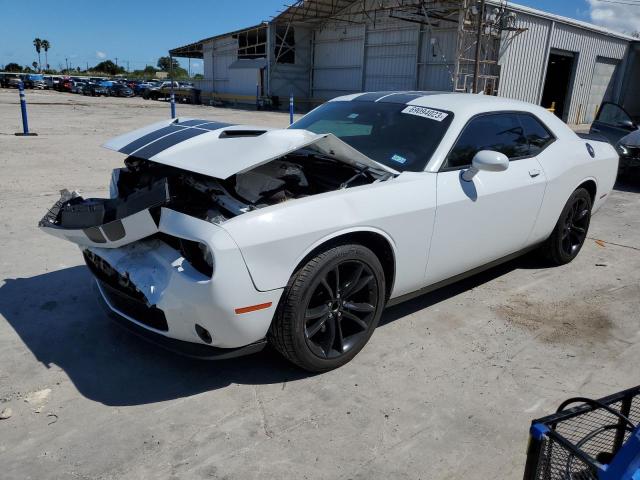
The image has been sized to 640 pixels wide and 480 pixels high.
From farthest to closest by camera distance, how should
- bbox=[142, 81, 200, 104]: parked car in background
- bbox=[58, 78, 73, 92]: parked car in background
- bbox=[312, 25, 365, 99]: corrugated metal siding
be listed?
bbox=[58, 78, 73, 92]: parked car in background → bbox=[142, 81, 200, 104]: parked car in background → bbox=[312, 25, 365, 99]: corrugated metal siding

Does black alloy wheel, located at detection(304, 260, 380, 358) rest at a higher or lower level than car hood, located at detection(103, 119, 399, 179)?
lower

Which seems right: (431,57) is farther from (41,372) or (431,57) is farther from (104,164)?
(41,372)

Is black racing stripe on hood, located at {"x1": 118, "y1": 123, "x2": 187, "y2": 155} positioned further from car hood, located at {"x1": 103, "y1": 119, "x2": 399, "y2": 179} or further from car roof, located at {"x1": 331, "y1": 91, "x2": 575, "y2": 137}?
car roof, located at {"x1": 331, "y1": 91, "x2": 575, "y2": 137}

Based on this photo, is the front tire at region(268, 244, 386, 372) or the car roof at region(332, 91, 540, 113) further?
the car roof at region(332, 91, 540, 113)

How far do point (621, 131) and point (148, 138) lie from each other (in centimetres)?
902

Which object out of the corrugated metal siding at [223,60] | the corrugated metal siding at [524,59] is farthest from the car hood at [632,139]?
the corrugated metal siding at [223,60]

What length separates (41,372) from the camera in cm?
294

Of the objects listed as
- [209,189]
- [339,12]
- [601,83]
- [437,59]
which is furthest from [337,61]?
[209,189]

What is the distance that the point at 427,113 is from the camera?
12.2ft

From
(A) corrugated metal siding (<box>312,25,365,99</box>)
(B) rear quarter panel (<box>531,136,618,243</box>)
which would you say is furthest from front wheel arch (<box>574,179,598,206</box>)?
(A) corrugated metal siding (<box>312,25,365,99</box>)

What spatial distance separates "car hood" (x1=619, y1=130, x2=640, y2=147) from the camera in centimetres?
912

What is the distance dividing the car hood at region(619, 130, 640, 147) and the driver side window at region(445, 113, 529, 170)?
6.30 metres

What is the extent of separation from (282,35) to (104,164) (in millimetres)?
24994

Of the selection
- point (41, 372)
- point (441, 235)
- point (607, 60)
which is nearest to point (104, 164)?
point (41, 372)
